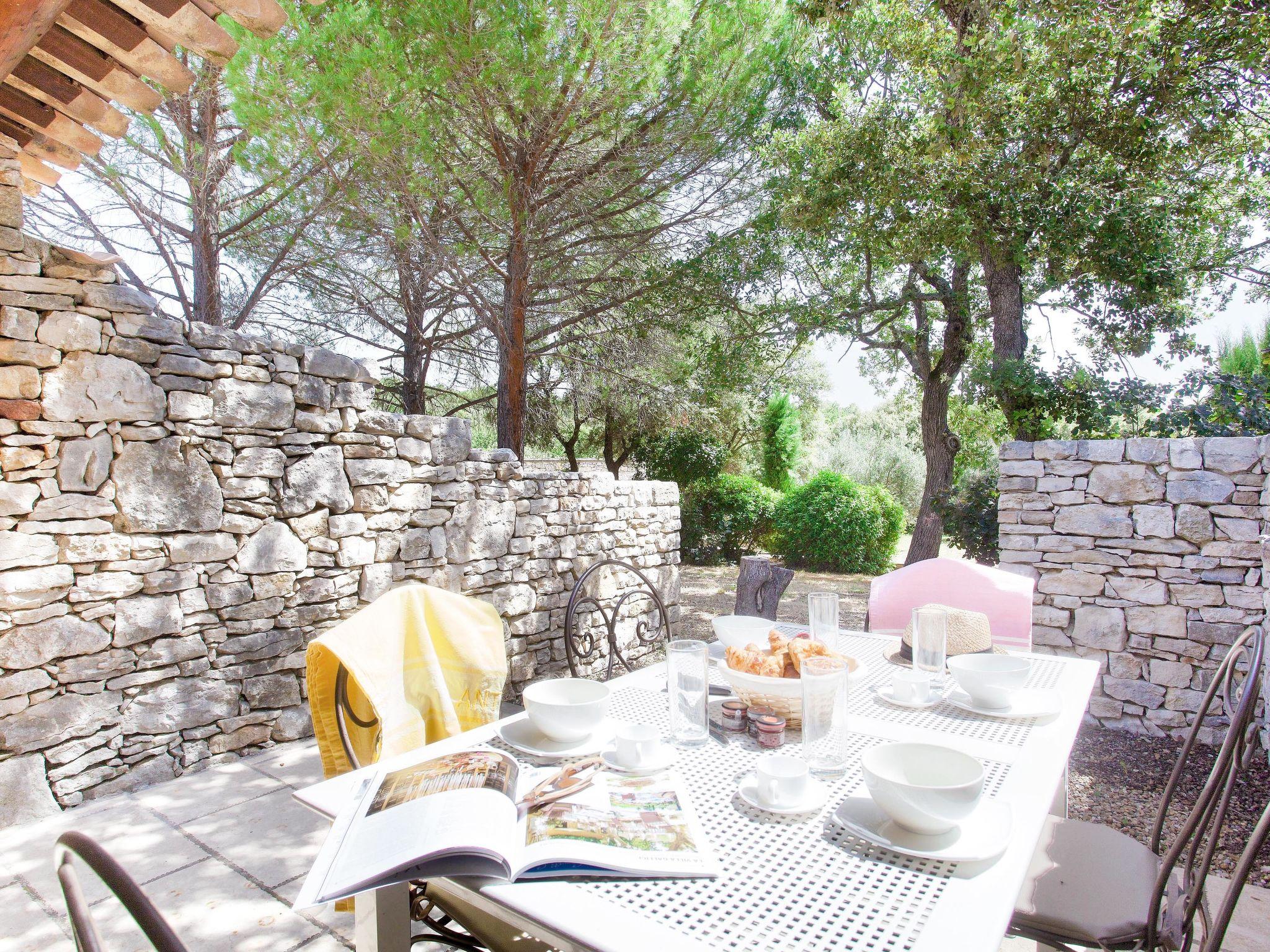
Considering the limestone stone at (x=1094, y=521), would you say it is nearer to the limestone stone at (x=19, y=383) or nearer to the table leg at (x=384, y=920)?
the table leg at (x=384, y=920)

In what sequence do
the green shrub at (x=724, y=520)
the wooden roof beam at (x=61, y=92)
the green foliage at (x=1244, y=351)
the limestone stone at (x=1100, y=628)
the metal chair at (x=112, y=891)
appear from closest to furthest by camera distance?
the metal chair at (x=112, y=891)
the wooden roof beam at (x=61, y=92)
the limestone stone at (x=1100, y=628)
the green foliage at (x=1244, y=351)
the green shrub at (x=724, y=520)

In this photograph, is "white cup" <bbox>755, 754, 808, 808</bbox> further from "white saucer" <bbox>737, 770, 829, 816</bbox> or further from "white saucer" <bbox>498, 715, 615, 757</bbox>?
"white saucer" <bbox>498, 715, 615, 757</bbox>

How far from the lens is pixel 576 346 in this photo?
275 inches

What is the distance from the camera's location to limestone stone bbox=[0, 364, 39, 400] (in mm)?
2316

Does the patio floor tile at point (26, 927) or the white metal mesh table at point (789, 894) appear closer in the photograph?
the white metal mesh table at point (789, 894)

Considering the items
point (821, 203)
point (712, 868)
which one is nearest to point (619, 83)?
point (821, 203)

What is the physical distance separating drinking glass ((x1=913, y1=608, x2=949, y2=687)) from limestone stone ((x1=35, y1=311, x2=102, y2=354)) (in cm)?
283

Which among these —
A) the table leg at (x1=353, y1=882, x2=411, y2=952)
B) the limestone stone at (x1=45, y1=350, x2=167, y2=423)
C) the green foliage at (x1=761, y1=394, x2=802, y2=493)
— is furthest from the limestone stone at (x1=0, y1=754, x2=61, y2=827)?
the green foliage at (x1=761, y1=394, x2=802, y2=493)

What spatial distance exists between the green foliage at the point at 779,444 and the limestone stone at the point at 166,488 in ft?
28.8

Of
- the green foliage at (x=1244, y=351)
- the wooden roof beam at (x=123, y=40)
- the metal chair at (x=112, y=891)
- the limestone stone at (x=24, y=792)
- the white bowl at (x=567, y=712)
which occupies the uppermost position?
the wooden roof beam at (x=123, y=40)

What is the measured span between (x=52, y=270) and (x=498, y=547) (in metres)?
2.21

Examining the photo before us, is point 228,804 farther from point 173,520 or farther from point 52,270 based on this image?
point 52,270

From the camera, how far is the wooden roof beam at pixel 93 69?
1861 mm

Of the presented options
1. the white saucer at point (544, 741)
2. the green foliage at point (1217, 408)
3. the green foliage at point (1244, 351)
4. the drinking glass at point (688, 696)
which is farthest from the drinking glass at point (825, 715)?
the green foliage at point (1244, 351)
